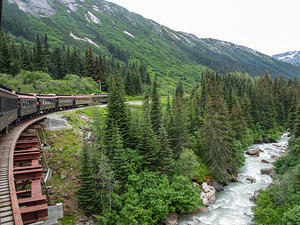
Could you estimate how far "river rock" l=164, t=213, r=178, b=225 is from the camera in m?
23.3

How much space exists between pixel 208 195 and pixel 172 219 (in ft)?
23.6

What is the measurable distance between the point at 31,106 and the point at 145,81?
8819 centimetres

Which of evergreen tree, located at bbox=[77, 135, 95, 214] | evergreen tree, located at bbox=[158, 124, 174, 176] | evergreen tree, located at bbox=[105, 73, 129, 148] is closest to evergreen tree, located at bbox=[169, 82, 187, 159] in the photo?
evergreen tree, located at bbox=[158, 124, 174, 176]

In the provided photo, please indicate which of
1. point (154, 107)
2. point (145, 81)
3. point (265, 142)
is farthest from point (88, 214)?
point (145, 81)

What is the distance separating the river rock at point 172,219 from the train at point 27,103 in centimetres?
Result: 1879

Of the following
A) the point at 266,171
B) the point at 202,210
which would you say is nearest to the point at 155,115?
the point at 202,210

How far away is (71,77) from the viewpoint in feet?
226

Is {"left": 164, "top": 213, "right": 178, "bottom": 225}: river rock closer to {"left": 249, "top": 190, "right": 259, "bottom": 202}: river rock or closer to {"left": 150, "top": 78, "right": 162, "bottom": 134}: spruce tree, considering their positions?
{"left": 249, "top": 190, "right": 259, "bottom": 202}: river rock

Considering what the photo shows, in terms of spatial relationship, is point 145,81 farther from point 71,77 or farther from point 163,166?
point 163,166

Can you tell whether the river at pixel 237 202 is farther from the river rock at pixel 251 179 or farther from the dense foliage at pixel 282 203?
the dense foliage at pixel 282 203

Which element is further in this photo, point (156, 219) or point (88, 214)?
point (156, 219)

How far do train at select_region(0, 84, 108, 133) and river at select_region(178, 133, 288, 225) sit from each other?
2108 centimetres

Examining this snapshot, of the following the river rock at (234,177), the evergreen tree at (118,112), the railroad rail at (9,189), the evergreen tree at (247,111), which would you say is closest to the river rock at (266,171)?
the river rock at (234,177)

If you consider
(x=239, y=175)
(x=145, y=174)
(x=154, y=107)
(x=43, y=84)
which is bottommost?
(x=239, y=175)
